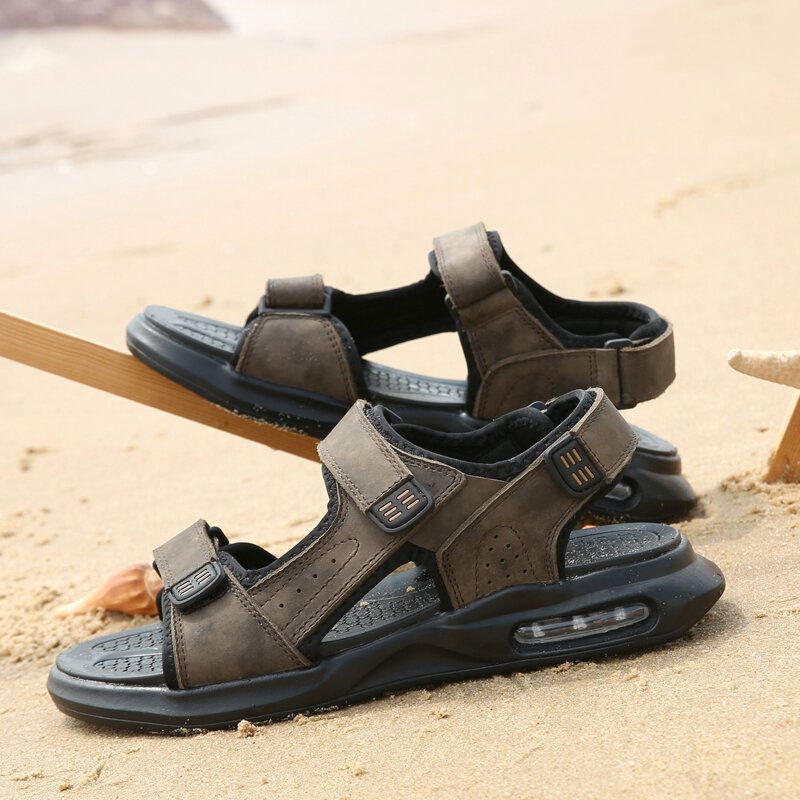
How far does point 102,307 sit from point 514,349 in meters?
3.46

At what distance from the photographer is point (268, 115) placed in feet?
50.4

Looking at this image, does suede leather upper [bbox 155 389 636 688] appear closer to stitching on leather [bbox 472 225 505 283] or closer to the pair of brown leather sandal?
the pair of brown leather sandal

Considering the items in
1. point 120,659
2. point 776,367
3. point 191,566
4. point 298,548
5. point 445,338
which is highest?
point 776,367

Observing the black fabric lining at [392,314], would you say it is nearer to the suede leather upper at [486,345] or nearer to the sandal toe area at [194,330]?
the suede leather upper at [486,345]

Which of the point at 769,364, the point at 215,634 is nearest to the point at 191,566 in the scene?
the point at 215,634

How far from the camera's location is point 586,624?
191 centimetres

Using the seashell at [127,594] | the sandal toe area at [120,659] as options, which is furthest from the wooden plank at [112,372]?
the sandal toe area at [120,659]

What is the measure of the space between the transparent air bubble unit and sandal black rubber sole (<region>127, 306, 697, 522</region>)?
0.66m

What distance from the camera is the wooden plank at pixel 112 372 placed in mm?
2764

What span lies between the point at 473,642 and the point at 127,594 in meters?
1.03

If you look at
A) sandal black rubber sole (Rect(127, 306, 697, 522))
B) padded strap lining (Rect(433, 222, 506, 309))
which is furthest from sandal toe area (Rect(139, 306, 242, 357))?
padded strap lining (Rect(433, 222, 506, 309))

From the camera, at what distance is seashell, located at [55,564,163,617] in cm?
256

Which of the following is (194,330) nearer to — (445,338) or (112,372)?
(112,372)

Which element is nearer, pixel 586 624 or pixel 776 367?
pixel 586 624
